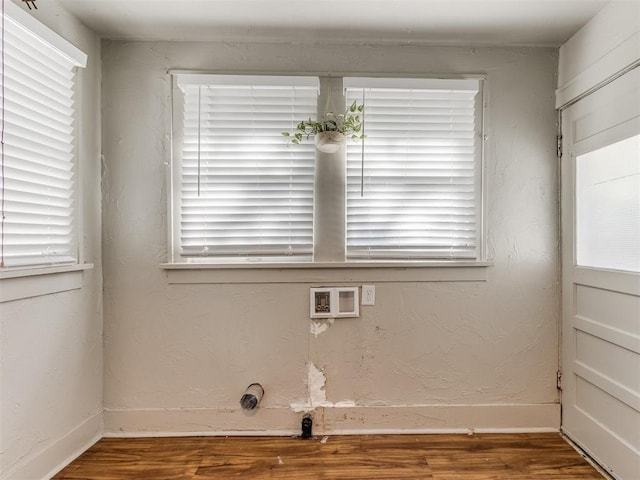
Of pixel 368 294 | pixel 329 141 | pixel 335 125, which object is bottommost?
pixel 368 294

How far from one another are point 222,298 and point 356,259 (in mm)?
813

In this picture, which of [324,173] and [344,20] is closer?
[344,20]

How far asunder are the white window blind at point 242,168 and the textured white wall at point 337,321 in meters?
0.14

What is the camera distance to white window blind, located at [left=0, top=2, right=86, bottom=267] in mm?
1497

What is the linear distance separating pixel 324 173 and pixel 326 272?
22.7 inches

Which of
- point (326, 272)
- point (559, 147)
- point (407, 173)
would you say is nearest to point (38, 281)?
point (326, 272)

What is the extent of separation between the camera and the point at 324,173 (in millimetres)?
2125

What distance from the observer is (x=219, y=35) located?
206cm

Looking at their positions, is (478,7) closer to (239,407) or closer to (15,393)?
(239,407)

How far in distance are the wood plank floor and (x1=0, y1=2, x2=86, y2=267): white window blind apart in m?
1.07

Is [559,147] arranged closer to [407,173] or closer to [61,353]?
[407,173]

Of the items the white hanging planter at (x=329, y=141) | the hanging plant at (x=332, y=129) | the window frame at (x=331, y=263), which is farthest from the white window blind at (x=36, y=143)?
the white hanging planter at (x=329, y=141)

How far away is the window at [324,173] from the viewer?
6.88ft

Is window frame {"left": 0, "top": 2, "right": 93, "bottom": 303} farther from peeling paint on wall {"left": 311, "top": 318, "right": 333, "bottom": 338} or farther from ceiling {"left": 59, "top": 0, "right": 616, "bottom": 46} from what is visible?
peeling paint on wall {"left": 311, "top": 318, "right": 333, "bottom": 338}
